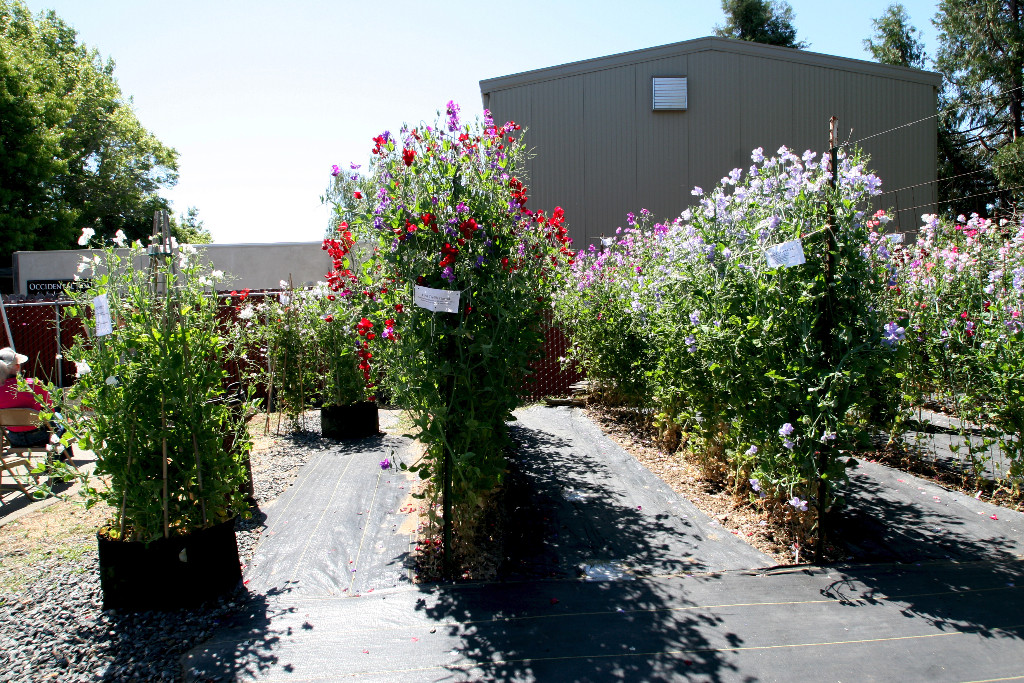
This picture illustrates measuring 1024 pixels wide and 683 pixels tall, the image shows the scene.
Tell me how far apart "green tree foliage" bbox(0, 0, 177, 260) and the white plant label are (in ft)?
50.1

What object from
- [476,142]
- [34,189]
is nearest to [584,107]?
[476,142]

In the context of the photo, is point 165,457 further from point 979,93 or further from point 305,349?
point 979,93

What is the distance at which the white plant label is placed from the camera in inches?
110

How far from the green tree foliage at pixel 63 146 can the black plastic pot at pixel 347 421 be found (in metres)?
12.6

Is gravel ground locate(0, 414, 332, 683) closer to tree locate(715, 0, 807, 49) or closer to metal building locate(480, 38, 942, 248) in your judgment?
metal building locate(480, 38, 942, 248)

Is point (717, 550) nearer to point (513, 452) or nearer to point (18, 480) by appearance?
point (513, 452)

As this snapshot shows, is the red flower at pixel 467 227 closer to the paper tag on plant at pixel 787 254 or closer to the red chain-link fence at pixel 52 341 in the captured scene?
the paper tag on plant at pixel 787 254

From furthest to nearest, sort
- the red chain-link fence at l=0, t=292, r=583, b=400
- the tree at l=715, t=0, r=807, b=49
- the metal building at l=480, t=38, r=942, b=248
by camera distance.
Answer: the tree at l=715, t=0, r=807, b=49 < the metal building at l=480, t=38, r=942, b=248 < the red chain-link fence at l=0, t=292, r=583, b=400

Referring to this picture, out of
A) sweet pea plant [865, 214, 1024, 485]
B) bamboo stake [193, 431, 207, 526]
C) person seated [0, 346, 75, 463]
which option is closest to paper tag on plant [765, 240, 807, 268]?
sweet pea plant [865, 214, 1024, 485]

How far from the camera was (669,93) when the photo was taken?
43.3 feet

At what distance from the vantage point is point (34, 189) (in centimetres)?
1870

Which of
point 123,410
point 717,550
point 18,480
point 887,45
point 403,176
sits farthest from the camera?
point 887,45

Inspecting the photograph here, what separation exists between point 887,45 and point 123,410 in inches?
990

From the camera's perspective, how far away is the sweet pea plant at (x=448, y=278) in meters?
3.12
